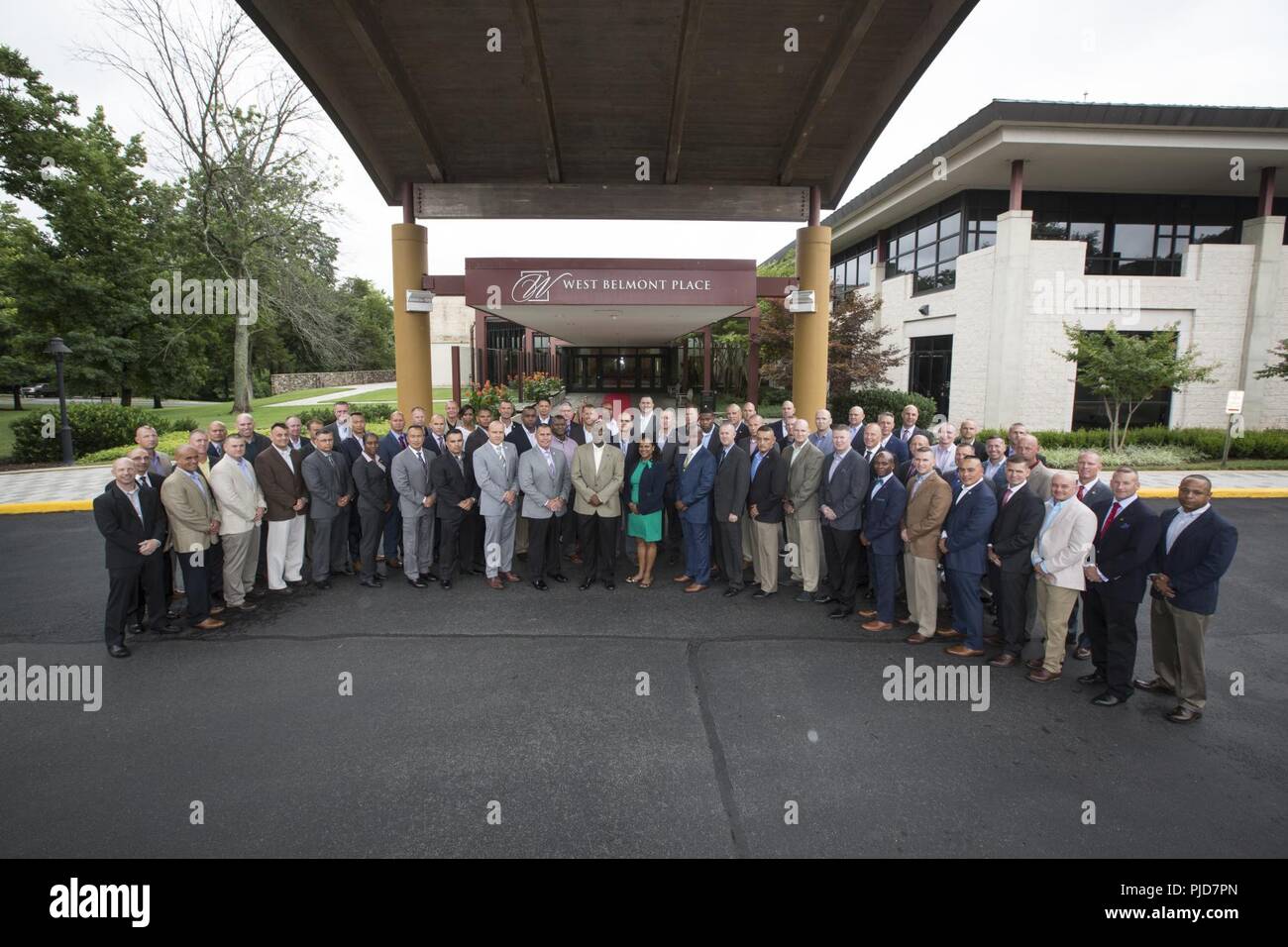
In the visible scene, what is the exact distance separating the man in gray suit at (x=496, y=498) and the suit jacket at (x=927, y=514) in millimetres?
4507

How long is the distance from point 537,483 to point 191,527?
3611mm

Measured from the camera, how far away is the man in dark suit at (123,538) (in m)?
5.83

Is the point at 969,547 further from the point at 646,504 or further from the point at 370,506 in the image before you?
the point at 370,506

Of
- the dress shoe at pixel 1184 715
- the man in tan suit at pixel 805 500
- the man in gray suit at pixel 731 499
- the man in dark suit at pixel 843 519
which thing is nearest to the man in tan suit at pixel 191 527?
the man in gray suit at pixel 731 499

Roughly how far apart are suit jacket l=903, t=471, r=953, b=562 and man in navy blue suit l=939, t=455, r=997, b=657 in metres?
0.11

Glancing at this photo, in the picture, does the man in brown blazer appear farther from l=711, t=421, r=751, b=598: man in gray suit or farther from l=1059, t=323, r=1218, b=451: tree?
l=1059, t=323, r=1218, b=451: tree

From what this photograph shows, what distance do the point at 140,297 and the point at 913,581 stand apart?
33.4 metres

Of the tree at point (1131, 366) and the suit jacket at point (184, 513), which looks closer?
the suit jacket at point (184, 513)

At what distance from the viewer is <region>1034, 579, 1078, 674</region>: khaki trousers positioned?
5.43m

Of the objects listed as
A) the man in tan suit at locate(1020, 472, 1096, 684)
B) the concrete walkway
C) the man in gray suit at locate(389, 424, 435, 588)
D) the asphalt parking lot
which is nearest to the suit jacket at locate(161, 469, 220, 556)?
the asphalt parking lot

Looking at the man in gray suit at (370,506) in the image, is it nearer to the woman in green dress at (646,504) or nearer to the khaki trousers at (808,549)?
the woman in green dress at (646,504)

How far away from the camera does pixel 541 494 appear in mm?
7777

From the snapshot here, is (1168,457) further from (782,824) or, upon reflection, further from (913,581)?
(782,824)

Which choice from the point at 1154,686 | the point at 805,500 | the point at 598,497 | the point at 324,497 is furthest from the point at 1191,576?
the point at 324,497
